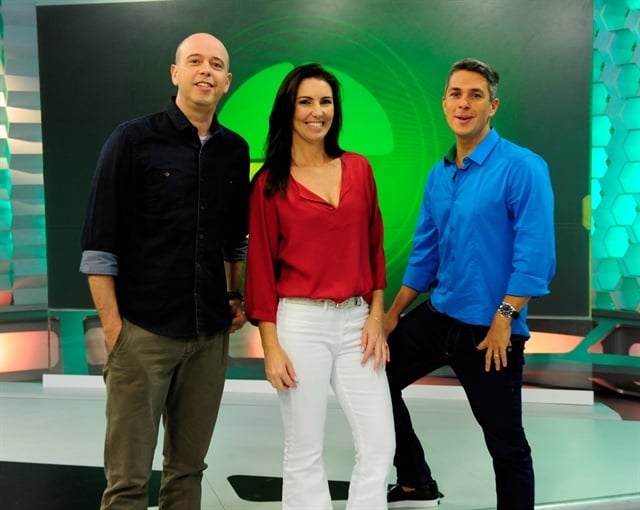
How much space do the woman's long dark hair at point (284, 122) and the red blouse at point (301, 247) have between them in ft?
0.10

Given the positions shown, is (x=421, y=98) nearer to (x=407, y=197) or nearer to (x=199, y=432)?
(x=407, y=197)

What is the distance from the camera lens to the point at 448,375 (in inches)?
179

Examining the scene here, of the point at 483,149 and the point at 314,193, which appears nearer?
the point at 314,193

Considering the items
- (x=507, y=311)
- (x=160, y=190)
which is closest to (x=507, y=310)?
(x=507, y=311)

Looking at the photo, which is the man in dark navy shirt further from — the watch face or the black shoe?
the black shoe

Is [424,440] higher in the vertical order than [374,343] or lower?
lower

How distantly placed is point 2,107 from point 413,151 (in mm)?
2908

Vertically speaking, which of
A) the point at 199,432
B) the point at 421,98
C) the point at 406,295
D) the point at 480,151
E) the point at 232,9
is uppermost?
the point at 232,9

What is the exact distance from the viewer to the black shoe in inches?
108

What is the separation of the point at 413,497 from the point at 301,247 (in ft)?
4.25

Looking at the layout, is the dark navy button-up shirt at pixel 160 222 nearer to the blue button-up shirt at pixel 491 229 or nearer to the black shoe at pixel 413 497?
the blue button-up shirt at pixel 491 229

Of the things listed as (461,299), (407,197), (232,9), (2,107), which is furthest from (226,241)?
(2,107)

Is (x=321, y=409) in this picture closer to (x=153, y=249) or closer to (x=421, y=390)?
(x=153, y=249)

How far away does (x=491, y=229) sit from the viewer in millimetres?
2174
